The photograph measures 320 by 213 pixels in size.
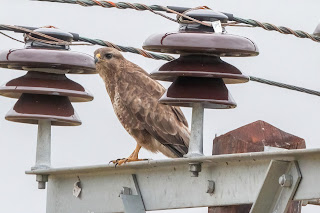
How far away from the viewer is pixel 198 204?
6.68 meters

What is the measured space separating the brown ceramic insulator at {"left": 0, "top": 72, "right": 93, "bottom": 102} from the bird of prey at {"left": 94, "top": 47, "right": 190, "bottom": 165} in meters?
1.41

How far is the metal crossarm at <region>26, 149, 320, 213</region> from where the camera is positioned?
232 inches

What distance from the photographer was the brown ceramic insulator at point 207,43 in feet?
22.8

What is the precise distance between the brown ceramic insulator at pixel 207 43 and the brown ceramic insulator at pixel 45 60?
4.10 feet

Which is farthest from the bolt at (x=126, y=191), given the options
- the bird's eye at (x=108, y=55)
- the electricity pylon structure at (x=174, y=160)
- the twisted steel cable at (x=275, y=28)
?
the bird's eye at (x=108, y=55)

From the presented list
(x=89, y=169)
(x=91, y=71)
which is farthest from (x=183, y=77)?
(x=91, y=71)

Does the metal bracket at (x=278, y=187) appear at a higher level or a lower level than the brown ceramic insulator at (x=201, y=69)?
lower

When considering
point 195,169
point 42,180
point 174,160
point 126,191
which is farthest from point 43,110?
point 195,169

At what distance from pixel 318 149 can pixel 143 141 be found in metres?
4.81

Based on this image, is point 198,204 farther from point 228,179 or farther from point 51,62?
point 51,62

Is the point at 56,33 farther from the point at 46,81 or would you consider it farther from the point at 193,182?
the point at 193,182

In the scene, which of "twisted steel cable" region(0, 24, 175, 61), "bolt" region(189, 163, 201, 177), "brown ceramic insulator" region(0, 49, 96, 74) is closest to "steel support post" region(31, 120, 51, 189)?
"brown ceramic insulator" region(0, 49, 96, 74)

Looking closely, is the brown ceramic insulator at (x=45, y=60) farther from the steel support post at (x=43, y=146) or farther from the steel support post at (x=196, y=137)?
the steel support post at (x=196, y=137)

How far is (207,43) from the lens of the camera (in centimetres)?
693
